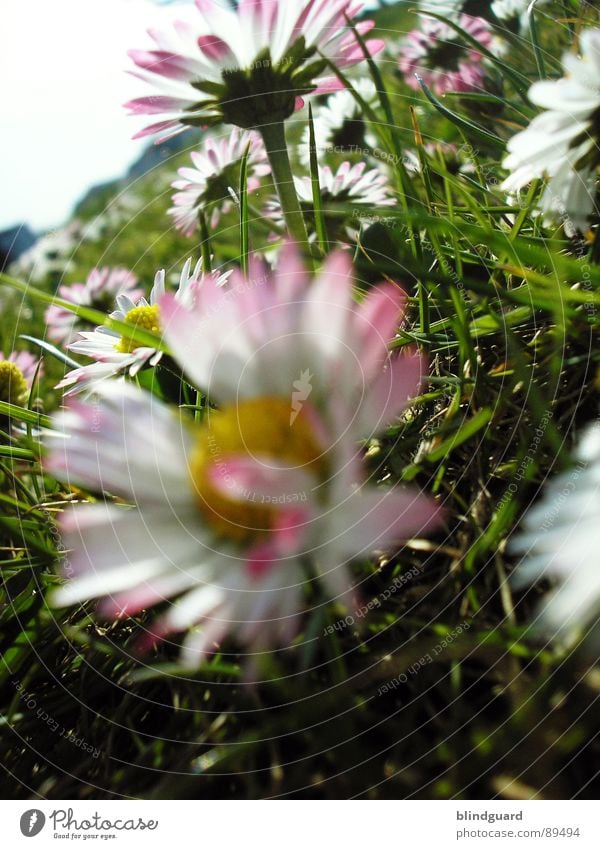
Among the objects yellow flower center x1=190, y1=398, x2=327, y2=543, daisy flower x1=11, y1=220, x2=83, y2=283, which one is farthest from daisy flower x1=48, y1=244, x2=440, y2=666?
daisy flower x1=11, y1=220, x2=83, y2=283

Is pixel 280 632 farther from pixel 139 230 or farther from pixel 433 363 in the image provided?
pixel 139 230

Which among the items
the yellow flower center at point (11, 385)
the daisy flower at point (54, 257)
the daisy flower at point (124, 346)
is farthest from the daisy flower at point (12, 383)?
the daisy flower at point (54, 257)

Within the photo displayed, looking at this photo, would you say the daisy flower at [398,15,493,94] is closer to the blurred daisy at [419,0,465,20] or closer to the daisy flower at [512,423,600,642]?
the blurred daisy at [419,0,465,20]

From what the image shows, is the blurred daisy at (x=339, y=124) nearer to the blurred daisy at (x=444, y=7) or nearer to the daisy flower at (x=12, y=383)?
the blurred daisy at (x=444, y=7)
